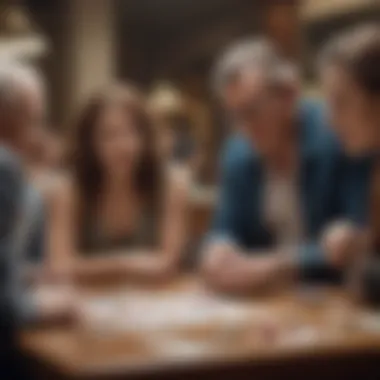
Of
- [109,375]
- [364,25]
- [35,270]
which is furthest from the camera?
[364,25]

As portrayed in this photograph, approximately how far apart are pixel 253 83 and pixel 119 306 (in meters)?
0.35

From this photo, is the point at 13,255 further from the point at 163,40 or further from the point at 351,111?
the point at 351,111

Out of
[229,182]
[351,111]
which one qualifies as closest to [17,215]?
[229,182]

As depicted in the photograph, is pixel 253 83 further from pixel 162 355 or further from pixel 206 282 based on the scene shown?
pixel 162 355

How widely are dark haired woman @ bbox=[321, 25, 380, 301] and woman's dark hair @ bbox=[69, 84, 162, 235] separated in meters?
0.25

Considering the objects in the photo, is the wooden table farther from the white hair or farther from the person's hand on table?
the white hair

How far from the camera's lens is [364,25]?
1528mm

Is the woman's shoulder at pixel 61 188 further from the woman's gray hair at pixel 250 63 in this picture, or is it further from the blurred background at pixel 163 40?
the woman's gray hair at pixel 250 63

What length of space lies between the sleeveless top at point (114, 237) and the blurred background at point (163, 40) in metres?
0.09

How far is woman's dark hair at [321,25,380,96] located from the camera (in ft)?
4.99

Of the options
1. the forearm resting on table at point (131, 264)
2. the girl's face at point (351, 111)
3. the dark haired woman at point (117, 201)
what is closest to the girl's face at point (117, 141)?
the dark haired woman at point (117, 201)

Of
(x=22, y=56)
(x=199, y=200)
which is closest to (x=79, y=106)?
(x=22, y=56)

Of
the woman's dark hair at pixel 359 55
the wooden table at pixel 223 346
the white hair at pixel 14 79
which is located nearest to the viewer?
the wooden table at pixel 223 346

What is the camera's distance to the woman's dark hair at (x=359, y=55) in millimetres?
1521
